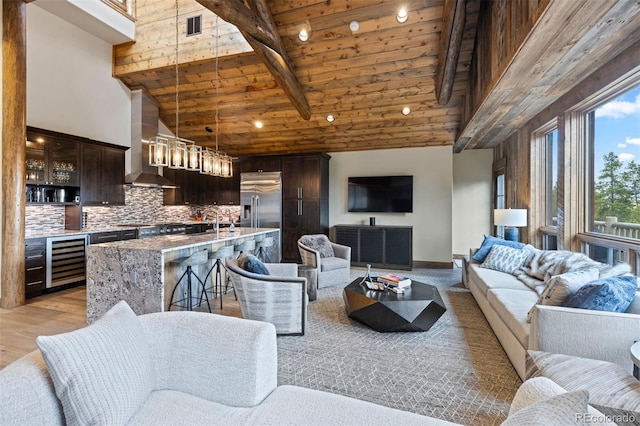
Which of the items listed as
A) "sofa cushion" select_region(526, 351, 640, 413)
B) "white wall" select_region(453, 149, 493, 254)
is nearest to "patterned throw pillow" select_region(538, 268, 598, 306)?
Answer: "sofa cushion" select_region(526, 351, 640, 413)

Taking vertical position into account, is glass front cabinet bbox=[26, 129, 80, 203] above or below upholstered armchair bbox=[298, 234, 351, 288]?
above

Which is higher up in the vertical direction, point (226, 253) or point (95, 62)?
point (95, 62)

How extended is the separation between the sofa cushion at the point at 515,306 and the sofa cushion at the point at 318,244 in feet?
8.73

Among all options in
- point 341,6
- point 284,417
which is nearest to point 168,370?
point 284,417

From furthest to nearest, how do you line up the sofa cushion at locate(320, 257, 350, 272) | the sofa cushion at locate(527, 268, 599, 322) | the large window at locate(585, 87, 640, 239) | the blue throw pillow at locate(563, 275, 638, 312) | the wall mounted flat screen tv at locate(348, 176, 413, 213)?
the wall mounted flat screen tv at locate(348, 176, 413, 213) < the sofa cushion at locate(320, 257, 350, 272) < the large window at locate(585, 87, 640, 239) < the sofa cushion at locate(527, 268, 599, 322) < the blue throw pillow at locate(563, 275, 638, 312)

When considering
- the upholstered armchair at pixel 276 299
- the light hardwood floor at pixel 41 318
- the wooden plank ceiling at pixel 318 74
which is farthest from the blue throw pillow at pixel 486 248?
the light hardwood floor at pixel 41 318

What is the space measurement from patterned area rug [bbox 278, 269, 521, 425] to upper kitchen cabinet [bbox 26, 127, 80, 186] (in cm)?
469

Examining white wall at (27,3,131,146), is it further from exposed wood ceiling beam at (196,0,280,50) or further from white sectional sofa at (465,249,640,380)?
white sectional sofa at (465,249,640,380)

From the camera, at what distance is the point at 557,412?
783 millimetres

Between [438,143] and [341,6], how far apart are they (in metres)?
3.63

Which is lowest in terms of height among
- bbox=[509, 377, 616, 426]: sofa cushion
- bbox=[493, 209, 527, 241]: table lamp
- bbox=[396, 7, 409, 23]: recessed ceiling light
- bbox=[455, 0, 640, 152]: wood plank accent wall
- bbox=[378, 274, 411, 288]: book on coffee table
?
bbox=[378, 274, 411, 288]: book on coffee table

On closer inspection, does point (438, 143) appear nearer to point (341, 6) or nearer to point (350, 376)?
point (341, 6)

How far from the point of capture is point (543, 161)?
16.6 ft

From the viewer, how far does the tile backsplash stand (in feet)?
16.9
